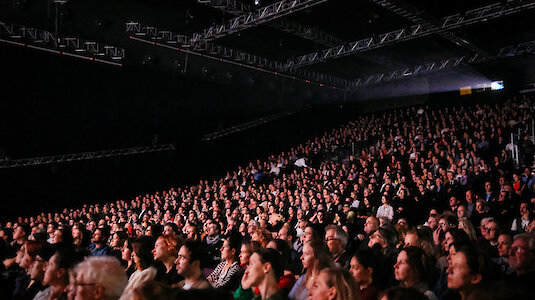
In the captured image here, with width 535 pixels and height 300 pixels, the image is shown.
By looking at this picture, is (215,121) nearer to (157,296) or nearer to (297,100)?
(297,100)

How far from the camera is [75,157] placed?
12.6 m


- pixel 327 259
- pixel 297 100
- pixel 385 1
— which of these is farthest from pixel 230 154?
pixel 327 259

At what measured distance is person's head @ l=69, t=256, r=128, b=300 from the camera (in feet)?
7.49

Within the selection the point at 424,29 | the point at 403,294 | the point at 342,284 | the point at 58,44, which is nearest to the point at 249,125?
the point at 424,29

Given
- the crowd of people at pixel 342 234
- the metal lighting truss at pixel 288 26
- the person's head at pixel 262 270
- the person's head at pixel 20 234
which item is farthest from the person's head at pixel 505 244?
the metal lighting truss at pixel 288 26

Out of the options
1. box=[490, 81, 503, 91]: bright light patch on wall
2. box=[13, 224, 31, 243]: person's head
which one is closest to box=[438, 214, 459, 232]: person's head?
box=[13, 224, 31, 243]: person's head

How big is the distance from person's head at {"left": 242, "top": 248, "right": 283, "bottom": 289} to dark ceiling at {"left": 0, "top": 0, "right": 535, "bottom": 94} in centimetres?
815

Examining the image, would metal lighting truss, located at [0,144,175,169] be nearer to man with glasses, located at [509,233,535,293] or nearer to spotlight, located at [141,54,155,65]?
spotlight, located at [141,54,155,65]

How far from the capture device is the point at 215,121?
15367 millimetres

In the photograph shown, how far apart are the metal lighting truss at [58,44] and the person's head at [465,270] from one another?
10187 mm

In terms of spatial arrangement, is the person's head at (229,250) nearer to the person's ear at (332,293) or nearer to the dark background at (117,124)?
the person's ear at (332,293)

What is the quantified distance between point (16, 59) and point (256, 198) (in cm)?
714

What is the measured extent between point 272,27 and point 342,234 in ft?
32.1

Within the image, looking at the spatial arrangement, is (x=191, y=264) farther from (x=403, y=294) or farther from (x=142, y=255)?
(x=403, y=294)
